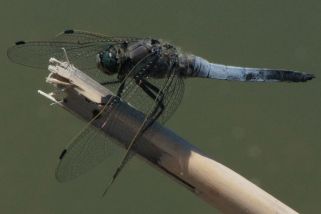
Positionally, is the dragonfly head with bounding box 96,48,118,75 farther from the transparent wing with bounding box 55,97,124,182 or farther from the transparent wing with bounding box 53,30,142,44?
the transparent wing with bounding box 55,97,124,182

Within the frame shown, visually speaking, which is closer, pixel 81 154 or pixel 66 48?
pixel 81 154

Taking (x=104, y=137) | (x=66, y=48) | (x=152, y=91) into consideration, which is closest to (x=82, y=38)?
(x=66, y=48)

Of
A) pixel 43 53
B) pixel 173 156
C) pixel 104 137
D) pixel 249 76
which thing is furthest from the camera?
pixel 249 76

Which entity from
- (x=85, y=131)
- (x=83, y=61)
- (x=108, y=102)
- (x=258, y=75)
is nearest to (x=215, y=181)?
(x=108, y=102)

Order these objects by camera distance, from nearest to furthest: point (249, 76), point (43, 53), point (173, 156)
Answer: point (173, 156) → point (43, 53) → point (249, 76)

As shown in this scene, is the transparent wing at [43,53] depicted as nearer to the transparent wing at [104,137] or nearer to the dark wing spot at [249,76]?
the transparent wing at [104,137]

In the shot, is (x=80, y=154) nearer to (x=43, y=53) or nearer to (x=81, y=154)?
(x=81, y=154)

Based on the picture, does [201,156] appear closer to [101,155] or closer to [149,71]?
[101,155]

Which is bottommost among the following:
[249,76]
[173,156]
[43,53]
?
[173,156]
